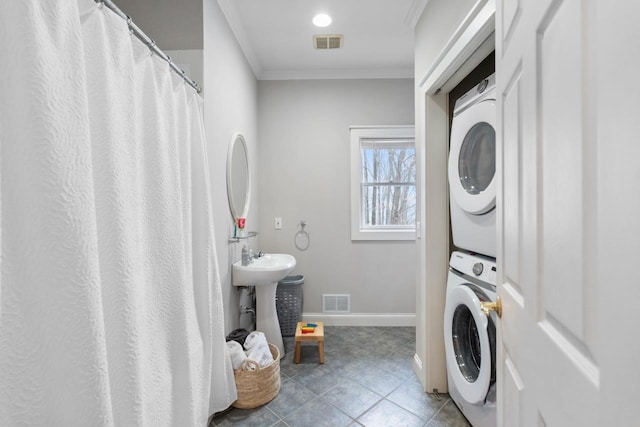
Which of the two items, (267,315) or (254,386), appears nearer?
(254,386)

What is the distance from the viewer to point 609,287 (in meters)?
0.35

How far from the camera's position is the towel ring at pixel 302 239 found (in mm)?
3051

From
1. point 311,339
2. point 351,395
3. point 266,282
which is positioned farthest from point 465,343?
point 266,282

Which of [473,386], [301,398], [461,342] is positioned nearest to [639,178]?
[473,386]

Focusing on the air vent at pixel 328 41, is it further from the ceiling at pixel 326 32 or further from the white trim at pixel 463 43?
the white trim at pixel 463 43

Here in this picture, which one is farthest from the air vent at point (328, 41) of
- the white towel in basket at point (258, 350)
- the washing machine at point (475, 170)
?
the white towel in basket at point (258, 350)

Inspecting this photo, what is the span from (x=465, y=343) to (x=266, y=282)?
1.31 metres

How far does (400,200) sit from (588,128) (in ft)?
9.04

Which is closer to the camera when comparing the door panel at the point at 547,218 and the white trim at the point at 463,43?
the door panel at the point at 547,218

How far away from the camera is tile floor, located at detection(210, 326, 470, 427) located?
1.65 metres

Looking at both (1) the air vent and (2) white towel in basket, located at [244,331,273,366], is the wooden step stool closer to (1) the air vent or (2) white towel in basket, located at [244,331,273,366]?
(2) white towel in basket, located at [244,331,273,366]

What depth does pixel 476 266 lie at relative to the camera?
4.69 feet

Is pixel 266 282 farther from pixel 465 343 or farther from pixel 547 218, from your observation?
pixel 547 218

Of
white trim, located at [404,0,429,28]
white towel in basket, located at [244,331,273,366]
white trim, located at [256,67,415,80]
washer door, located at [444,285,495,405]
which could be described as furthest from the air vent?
white towel in basket, located at [244,331,273,366]
